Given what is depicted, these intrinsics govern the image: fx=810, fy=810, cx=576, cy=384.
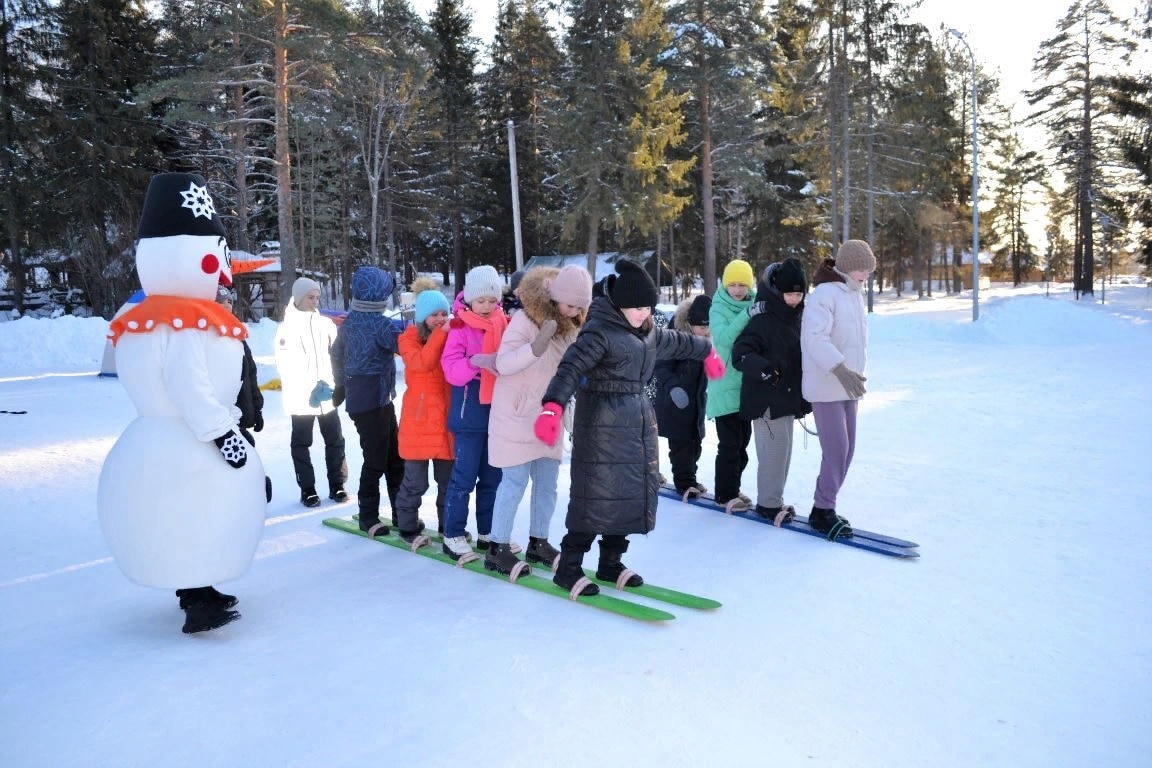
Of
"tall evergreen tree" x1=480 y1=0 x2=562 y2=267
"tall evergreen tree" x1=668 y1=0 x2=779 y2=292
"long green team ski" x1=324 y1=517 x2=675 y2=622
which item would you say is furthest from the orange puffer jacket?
"tall evergreen tree" x1=480 y1=0 x2=562 y2=267

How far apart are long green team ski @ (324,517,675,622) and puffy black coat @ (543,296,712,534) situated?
353 mm

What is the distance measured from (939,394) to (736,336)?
20.0ft

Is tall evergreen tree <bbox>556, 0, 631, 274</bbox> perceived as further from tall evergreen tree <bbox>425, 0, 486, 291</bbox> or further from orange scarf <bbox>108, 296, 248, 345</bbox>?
orange scarf <bbox>108, 296, 248, 345</bbox>

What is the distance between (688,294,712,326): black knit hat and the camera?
5641 mm

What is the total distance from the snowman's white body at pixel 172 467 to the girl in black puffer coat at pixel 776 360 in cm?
313

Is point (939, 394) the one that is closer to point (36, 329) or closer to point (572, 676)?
point (572, 676)

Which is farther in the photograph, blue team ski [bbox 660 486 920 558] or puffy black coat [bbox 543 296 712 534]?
blue team ski [bbox 660 486 920 558]

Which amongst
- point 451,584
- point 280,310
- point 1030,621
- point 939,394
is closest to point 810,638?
point 1030,621

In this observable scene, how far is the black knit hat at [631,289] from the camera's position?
3959mm

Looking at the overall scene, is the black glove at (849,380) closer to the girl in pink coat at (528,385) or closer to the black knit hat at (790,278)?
the black knit hat at (790,278)

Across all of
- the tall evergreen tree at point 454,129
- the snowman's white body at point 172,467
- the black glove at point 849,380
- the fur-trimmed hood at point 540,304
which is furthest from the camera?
the tall evergreen tree at point 454,129

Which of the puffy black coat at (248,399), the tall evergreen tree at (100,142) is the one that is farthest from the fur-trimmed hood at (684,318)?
the tall evergreen tree at (100,142)

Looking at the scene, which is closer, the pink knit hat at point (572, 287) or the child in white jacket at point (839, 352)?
the pink knit hat at point (572, 287)

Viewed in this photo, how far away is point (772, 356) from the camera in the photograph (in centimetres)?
527
